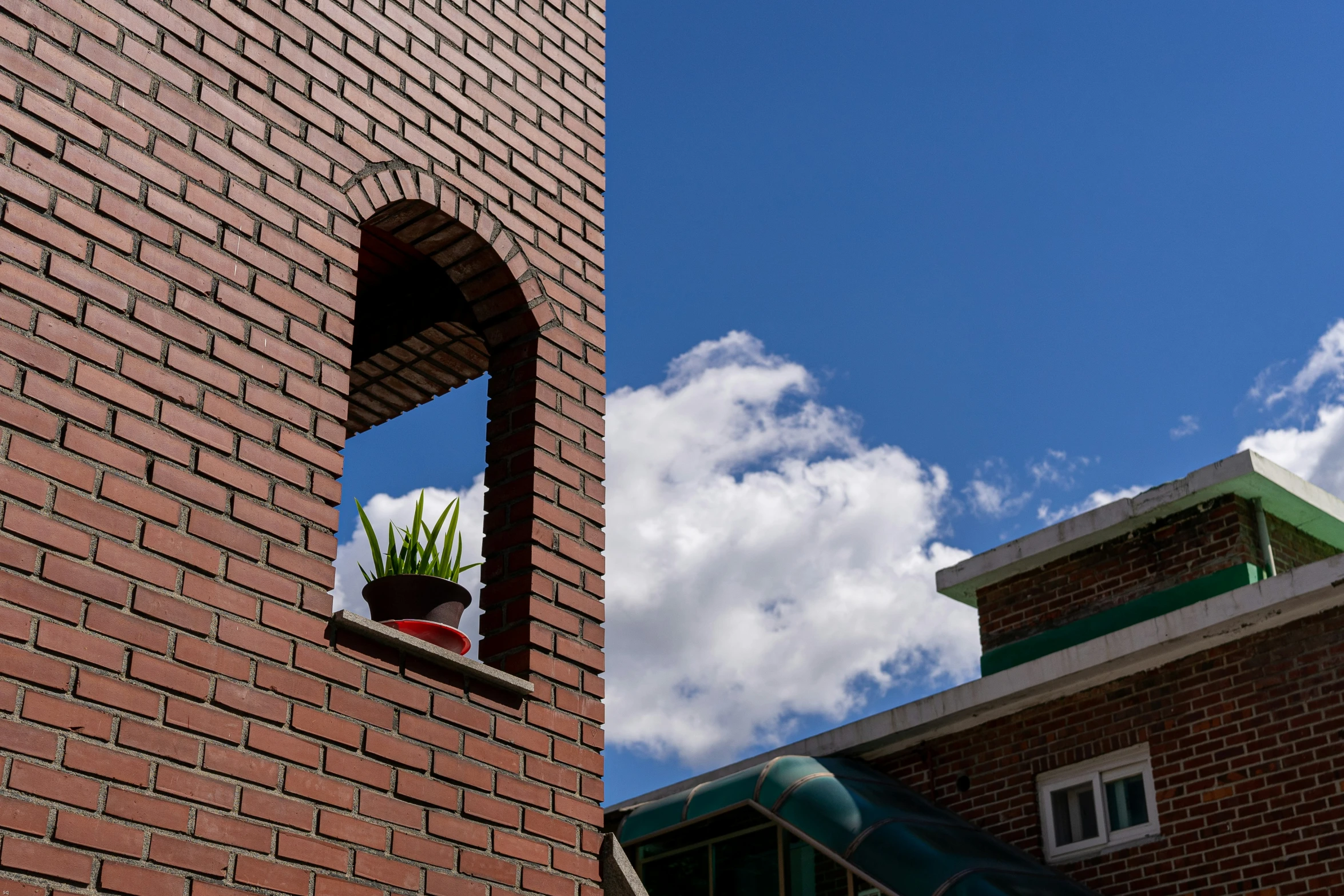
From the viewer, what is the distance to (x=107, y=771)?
119 inches

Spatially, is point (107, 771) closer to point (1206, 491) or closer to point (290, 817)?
point (290, 817)

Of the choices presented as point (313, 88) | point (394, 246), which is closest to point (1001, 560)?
point (394, 246)

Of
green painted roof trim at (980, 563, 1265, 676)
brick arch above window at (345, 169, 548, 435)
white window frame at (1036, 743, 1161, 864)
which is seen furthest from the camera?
green painted roof trim at (980, 563, 1265, 676)

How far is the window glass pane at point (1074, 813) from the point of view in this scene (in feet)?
39.1

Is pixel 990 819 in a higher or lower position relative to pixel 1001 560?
lower

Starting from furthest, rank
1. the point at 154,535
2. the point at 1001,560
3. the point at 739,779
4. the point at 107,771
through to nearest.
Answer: the point at 1001,560
the point at 739,779
the point at 154,535
the point at 107,771

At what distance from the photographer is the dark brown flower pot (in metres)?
4.48

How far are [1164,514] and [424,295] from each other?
9890 mm

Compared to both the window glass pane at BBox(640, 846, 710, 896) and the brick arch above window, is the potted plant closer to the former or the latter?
the brick arch above window

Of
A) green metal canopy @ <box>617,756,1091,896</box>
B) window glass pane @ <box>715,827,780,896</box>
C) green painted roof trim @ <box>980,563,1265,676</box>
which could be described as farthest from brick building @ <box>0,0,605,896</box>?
green painted roof trim @ <box>980,563,1265,676</box>

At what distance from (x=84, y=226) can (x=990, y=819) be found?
10959 millimetres

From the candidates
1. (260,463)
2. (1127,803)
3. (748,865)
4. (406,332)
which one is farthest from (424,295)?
(1127,803)

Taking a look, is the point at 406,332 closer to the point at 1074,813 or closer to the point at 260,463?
the point at 260,463

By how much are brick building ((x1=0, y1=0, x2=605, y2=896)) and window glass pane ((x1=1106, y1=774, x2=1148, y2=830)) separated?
8.55 meters
